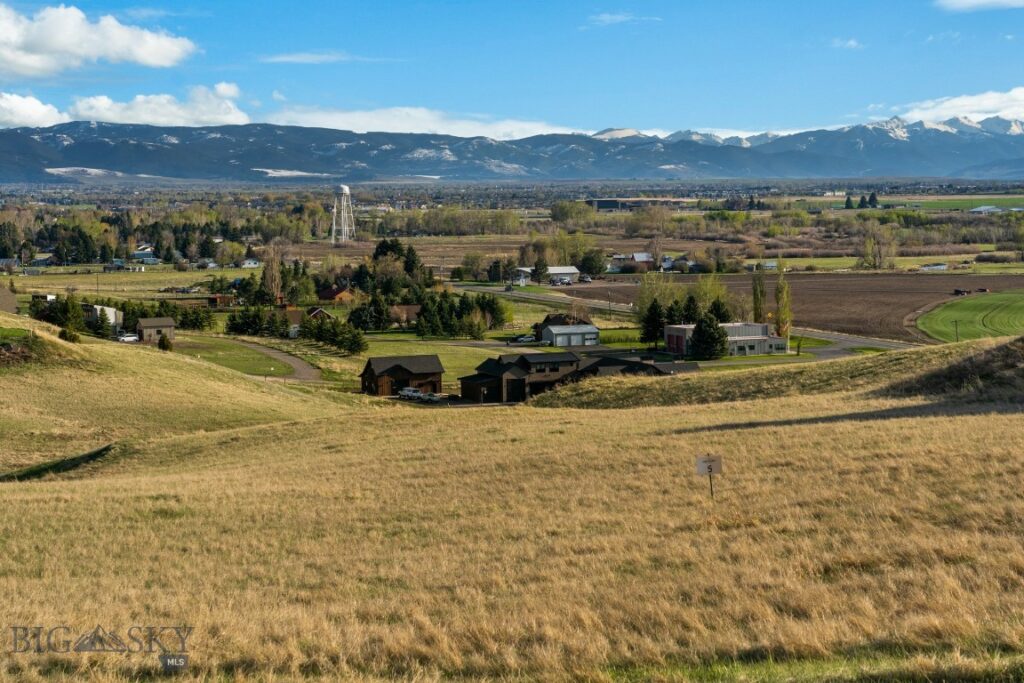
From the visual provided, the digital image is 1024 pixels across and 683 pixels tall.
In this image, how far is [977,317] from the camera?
84562mm

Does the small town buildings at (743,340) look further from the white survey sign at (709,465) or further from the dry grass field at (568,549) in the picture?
the white survey sign at (709,465)

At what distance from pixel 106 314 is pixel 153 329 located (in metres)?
6.63

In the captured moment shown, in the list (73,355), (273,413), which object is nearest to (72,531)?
(273,413)

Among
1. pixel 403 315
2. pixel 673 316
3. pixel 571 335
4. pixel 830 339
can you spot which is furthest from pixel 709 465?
→ pixel 403 315

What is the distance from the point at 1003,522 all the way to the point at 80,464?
25.6m

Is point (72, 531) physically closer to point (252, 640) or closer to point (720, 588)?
point (252, 640)

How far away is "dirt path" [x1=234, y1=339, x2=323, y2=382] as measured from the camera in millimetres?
62400

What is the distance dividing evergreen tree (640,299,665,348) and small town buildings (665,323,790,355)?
199 centimetres

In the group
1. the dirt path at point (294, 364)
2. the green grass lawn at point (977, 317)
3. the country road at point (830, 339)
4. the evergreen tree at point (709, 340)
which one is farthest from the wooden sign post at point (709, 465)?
the green grass lawn at point (977, 317)

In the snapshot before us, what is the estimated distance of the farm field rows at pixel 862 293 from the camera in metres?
86.1

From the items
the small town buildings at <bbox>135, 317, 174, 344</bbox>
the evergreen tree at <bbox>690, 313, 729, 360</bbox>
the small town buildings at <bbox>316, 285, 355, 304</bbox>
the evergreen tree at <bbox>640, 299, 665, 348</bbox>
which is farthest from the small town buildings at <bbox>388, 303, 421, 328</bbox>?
the evergreen tree at <bbox>690, 313, 729, 360</bbox>

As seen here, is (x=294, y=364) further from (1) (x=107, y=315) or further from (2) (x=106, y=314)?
(1) (x=107, y=315)

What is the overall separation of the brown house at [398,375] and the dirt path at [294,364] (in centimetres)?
391

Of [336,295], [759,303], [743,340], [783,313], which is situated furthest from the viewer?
[336,295]
